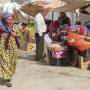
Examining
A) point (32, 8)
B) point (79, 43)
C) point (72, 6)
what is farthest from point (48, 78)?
point (32, 8)

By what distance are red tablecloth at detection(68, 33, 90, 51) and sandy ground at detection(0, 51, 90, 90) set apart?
0.68m

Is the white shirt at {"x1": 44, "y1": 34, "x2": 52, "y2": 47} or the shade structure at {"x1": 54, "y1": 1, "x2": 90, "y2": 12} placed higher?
the shade structure at {"x1": 54, "y1": 1, "x2": 90, "y2": 12}

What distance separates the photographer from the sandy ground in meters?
10.2

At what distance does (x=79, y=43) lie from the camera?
522 inches

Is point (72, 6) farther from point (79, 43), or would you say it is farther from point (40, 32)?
point (79, 43)

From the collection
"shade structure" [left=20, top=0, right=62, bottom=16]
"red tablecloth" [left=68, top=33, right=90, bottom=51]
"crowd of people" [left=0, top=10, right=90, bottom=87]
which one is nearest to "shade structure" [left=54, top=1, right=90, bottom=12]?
"crowd of people" [left=0, top=10, right=90, bottom=87]

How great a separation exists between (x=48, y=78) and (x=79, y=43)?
7.26ft

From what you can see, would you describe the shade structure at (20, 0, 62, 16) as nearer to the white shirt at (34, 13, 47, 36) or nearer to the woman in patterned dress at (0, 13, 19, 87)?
the white shirt at (34, 13, 47, 36)

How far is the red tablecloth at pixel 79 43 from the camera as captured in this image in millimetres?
13145

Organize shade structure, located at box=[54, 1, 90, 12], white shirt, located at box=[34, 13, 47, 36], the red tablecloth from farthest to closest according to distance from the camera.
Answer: white shirt, located at box=[34, 13, 47, 36]
shade structure, located at box=[54, 1, 90, 12]
the red tablecloth

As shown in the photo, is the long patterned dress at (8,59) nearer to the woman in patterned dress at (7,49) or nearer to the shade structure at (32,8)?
the woman in patterned dress at (7,49)

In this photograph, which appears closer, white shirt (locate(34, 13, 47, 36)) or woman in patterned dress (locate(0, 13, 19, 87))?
woman in patterned dress (locate(0, 13, 19, 87))

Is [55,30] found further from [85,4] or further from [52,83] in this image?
[52,83]

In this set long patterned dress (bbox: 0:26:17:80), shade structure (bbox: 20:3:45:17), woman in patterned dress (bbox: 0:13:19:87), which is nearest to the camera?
woman in patterned dress (bbox: 0:13:19:87)
